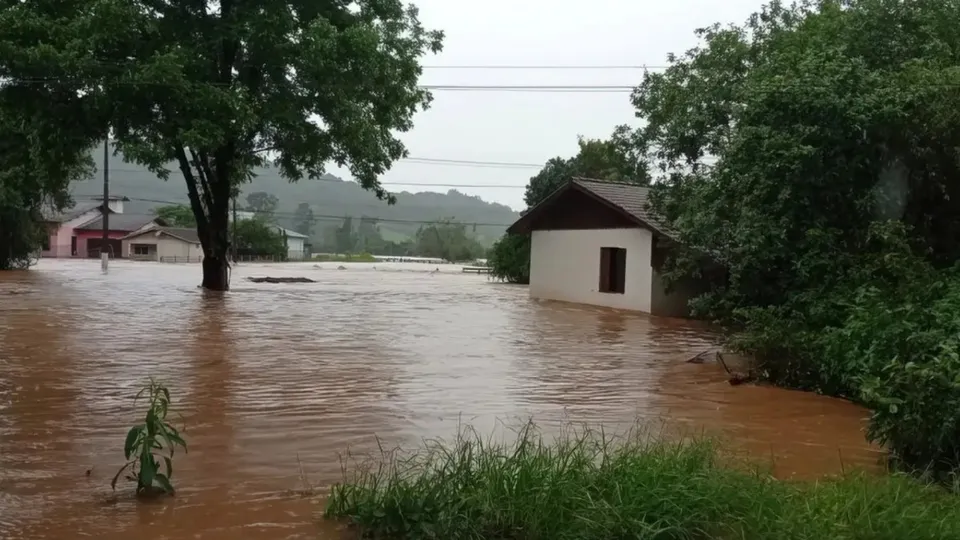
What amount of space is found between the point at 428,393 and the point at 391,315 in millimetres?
10679

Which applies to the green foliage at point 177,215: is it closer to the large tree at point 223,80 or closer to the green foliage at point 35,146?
the green foliage at point 35,146

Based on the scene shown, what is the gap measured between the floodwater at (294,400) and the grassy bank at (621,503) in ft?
1.77

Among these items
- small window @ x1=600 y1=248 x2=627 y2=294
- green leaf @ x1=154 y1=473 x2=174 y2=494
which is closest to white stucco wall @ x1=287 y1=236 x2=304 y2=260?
small window @ x1=600 y1=248 x2=627 y2=294

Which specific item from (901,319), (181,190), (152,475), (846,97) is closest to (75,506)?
(152,475)

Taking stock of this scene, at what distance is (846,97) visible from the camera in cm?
1155

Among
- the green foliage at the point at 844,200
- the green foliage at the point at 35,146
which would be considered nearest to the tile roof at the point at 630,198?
the green foliage at the point at 844,200

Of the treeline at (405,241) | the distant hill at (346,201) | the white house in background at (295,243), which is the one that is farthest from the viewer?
A: the distant hill at (346,201)

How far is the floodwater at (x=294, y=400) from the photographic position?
17.9 feet

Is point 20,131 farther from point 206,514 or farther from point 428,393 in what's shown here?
point 206,514

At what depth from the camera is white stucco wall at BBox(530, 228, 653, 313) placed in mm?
22438

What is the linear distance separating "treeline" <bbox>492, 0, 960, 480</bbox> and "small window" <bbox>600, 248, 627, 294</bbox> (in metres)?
8.87

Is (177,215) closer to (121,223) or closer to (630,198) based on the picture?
(121,223)

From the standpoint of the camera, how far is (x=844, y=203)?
11.8 metres

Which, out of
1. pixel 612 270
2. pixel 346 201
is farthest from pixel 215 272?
pixel 346 201
